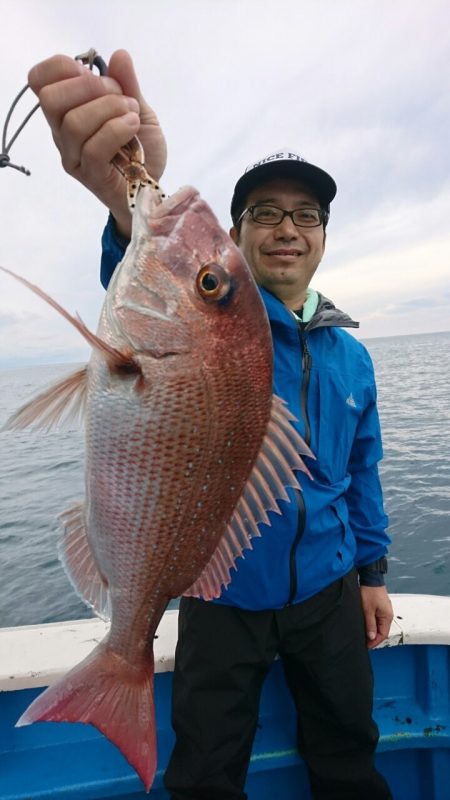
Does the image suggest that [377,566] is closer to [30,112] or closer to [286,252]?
[286,252]

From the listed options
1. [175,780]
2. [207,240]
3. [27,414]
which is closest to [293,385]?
[207,240]

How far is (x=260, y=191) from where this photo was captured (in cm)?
249

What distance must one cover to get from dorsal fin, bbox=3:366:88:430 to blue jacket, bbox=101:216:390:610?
670 mm

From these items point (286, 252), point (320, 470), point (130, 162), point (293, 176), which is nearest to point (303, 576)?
point (320, 470)

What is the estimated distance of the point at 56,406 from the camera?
1476mm

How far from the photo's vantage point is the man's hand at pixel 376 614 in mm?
2545

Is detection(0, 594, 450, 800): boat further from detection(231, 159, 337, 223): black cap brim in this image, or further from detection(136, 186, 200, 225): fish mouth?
detection(231, 159, 337, 223): black cap brim

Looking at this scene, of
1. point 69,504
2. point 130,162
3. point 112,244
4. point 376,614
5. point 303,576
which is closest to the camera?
point 130,162

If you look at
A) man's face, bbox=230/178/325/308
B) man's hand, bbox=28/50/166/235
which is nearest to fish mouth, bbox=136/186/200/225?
man's hand, bbox=28/50/166/235

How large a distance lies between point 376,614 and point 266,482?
149cm

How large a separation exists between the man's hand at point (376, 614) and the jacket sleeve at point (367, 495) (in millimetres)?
156

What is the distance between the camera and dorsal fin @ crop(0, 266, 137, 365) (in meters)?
1.14

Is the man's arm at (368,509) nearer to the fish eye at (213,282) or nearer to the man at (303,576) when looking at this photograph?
the man at (303,576)

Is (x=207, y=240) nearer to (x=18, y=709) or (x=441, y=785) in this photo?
(x=18, y=709)
